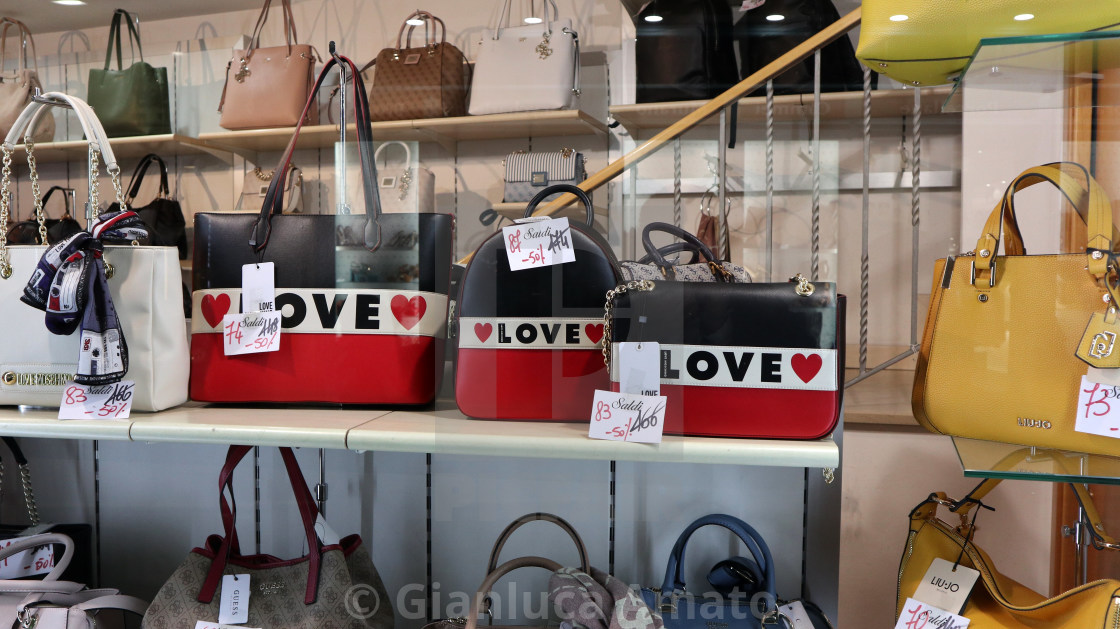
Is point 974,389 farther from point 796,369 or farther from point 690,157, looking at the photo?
point 690,157

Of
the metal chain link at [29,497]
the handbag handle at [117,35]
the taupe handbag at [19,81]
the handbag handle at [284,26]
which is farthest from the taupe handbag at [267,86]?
the metal chain link at [29,497]

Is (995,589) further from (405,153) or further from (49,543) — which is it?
(49,543)

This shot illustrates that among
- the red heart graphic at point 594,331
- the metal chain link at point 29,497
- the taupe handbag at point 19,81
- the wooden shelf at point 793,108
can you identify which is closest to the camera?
the red heart graphic at point 594,331

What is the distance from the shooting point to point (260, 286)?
102 centimetres

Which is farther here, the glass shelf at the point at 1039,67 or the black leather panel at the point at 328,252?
the black leather panel at the point at 328,252

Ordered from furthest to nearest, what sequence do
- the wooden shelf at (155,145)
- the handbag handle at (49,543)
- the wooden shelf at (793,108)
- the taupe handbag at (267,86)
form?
the wooden shelf at (155,145), the taupe handbag at (267,86), the wooden shelf at (793,108), the handbag handle at (49,543)

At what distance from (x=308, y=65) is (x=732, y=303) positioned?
7.68 ft

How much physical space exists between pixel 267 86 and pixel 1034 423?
262 centimetres

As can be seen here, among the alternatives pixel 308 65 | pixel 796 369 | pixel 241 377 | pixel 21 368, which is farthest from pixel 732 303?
pixel 308 65

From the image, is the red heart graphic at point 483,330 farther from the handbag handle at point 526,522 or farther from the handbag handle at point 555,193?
the handbag handle at point 526,522

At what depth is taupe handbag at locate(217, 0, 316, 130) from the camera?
2.68m

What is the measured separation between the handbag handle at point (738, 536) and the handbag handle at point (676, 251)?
14.1 inches

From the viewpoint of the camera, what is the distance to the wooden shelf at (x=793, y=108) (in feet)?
5.38

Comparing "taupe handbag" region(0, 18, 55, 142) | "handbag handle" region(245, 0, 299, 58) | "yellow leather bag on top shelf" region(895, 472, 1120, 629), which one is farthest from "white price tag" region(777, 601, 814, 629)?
"handbag handle" region(245, 0, 299, 58)
